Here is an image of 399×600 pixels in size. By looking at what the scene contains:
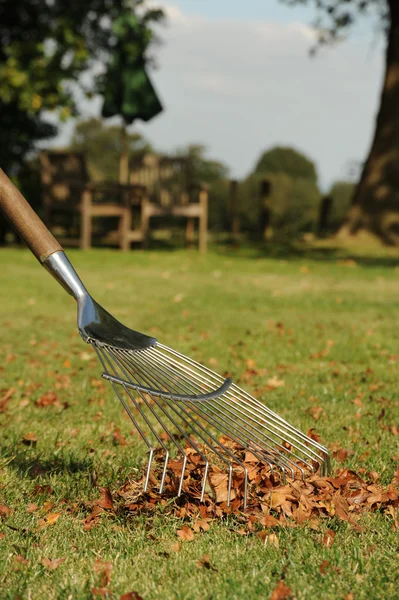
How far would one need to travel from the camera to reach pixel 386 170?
1475cm

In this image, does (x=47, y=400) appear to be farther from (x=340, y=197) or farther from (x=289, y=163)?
(x=289, y=163)

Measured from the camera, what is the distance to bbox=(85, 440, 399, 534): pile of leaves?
2539mm

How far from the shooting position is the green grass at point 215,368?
86.5 inches

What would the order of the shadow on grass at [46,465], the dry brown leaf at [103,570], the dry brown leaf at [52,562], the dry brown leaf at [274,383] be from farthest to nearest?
the dry brown leaf at [274,383]
the shadow on grass at [46,465]
the dry brown leaf at [52,562]
the dry brown leaf at [103,570]

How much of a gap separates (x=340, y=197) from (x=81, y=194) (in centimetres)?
1178

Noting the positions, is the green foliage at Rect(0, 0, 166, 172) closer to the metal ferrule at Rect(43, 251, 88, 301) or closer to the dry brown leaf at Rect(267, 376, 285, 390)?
the dry brown leaf at Rect(267, 376, 285, 390)

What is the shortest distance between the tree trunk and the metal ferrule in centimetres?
1284

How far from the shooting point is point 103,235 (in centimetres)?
1468

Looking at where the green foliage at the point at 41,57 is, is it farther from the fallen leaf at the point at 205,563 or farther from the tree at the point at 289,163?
the fallen leaf at the point at 205,563

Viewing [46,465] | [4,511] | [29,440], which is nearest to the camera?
[4,511]

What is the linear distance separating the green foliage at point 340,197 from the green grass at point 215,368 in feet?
39.9

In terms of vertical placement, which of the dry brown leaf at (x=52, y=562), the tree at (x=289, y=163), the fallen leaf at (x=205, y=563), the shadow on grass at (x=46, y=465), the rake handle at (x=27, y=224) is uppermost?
the tree at (x=289, y=163)

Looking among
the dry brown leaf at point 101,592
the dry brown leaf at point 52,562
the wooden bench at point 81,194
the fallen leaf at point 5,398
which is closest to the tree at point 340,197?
the wooden bench at point 81,194

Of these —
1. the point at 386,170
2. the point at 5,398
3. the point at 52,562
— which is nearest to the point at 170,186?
the point at 386,170
